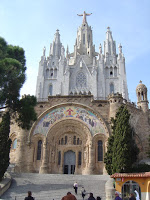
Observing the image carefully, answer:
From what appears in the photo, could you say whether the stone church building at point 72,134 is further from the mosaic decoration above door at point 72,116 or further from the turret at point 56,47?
the turret at point 56,47

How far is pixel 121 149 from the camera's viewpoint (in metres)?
18.1

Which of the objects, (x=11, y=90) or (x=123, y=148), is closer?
(x=11, y=90)

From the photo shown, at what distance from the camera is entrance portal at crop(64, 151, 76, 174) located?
23.6 m

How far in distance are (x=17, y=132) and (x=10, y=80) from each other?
9.17 metres

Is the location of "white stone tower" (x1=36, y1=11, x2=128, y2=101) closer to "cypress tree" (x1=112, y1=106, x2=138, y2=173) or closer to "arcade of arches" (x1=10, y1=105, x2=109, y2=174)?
"arcade of arches" (x1=10, y1=105, x2=109, y2=174)

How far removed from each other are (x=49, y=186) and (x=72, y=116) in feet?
28.9

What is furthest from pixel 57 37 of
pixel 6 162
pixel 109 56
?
pixel 6 162

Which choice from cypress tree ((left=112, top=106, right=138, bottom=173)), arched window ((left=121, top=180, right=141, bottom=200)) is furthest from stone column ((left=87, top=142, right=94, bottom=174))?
arched window ((left=121, top=180, right=141, bottom=200))

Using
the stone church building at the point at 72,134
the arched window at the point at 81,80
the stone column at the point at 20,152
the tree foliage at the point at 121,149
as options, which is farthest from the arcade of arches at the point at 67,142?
the arched window at the point at 81,80

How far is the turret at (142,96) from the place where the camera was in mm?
25884

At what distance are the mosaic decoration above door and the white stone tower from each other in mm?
19217

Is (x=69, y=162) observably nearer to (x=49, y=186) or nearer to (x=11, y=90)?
(x=49, y=186)

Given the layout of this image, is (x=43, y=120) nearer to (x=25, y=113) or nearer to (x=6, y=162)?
(x=25, y=113)

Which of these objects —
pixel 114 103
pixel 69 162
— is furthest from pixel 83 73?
pixel 69 162
